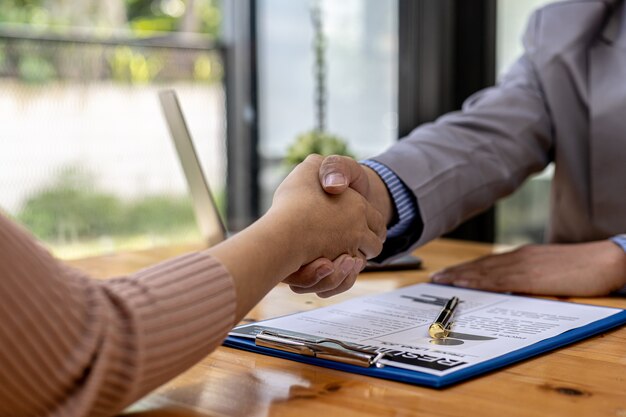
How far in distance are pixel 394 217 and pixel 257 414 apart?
53cm

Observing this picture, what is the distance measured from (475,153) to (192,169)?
1.44 feet

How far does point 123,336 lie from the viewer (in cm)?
59

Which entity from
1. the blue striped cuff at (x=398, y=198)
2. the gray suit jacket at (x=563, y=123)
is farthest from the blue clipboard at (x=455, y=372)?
the gray suit jacket at (x=563, y=123)

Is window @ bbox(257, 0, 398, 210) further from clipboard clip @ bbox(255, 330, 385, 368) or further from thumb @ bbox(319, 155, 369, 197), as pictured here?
clipboard clip @ bbox(255, 330, 385, 368)

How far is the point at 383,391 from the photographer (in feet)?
2.23

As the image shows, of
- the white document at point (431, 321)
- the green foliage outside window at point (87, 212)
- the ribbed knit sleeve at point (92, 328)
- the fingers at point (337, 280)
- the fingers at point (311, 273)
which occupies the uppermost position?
the ribbed knit sleeve at point (92, 328)

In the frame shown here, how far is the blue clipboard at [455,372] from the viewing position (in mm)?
690

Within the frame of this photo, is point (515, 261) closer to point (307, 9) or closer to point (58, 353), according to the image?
Answer: point (58, 353)

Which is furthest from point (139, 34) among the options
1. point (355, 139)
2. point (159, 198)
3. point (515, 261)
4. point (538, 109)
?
point (515, 261)

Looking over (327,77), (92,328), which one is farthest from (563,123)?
(327,77)

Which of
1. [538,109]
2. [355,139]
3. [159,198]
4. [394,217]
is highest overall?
[538,109]

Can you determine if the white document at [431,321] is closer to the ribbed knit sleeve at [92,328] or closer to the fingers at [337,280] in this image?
the fingers at [337,280]

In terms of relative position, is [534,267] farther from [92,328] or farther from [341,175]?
[92,328]

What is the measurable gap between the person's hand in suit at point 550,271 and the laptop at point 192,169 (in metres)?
0.40
